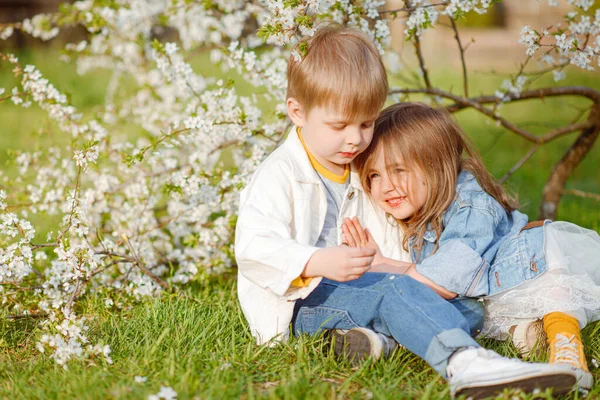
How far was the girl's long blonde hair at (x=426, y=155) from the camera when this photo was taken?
272 cm

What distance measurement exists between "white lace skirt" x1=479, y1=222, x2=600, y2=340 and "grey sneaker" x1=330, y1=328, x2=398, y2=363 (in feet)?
1.51

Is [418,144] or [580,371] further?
[418,144]

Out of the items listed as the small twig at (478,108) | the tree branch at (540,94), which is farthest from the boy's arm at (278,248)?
the tree branch at (540,94)

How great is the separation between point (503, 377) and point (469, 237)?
680 millimetres

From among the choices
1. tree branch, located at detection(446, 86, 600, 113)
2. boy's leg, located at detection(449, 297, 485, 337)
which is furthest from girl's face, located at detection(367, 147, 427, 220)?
tree branch, located at detection(446, 86, 600, 113)

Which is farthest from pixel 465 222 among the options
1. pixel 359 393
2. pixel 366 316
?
pixel 359 393

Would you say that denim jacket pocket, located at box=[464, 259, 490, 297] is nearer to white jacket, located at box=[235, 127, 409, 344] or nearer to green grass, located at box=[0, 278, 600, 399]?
green grass, located at box=[0, 278, 600, 399]

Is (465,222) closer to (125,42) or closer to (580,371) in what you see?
(580,371)

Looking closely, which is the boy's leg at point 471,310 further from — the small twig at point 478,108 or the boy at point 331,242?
the small twig at point 478,108

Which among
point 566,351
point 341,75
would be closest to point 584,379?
point 566,351

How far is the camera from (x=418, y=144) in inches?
107

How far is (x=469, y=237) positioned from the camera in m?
2.62

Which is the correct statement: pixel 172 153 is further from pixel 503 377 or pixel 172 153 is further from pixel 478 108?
pixel 503 377

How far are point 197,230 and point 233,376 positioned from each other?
1.42 m
